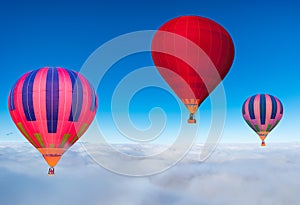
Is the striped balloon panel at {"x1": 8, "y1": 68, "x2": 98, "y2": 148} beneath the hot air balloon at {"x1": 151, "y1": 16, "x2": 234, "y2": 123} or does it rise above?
beneath

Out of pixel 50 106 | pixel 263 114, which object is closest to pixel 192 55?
pixel 50 106

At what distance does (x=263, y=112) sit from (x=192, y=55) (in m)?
21.8

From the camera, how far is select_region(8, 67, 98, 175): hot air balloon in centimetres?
2622

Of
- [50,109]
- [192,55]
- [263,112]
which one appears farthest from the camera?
[263,112]

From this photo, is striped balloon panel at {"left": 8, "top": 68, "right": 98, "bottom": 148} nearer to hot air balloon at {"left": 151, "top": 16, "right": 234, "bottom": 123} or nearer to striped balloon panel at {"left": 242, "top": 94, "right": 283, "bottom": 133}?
hot air balloon at {"left": 151, "top": 16, "right": 234, "bottom": 123}

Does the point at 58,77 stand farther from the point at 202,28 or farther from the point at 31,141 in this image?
the point at 202,28

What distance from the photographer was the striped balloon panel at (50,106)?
26.2 meters

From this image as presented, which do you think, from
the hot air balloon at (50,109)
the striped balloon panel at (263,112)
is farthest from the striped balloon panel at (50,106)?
the striped balloon panel at (263,112)

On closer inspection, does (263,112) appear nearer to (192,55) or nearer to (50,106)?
(192,55)

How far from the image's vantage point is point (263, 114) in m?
44.4

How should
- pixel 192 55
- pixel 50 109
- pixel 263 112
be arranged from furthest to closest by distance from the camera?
pixel 263 112 < pixel 192 55 < pixel 50 109

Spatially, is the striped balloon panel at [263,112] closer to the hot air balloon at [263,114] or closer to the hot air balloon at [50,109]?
the hot air balloon at [263,114]

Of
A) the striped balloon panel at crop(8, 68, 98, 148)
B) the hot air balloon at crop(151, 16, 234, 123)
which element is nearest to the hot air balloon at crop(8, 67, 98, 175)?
the striped balloon panel at crop(8, 68, 98, 148)

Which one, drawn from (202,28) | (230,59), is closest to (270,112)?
(230,59)
